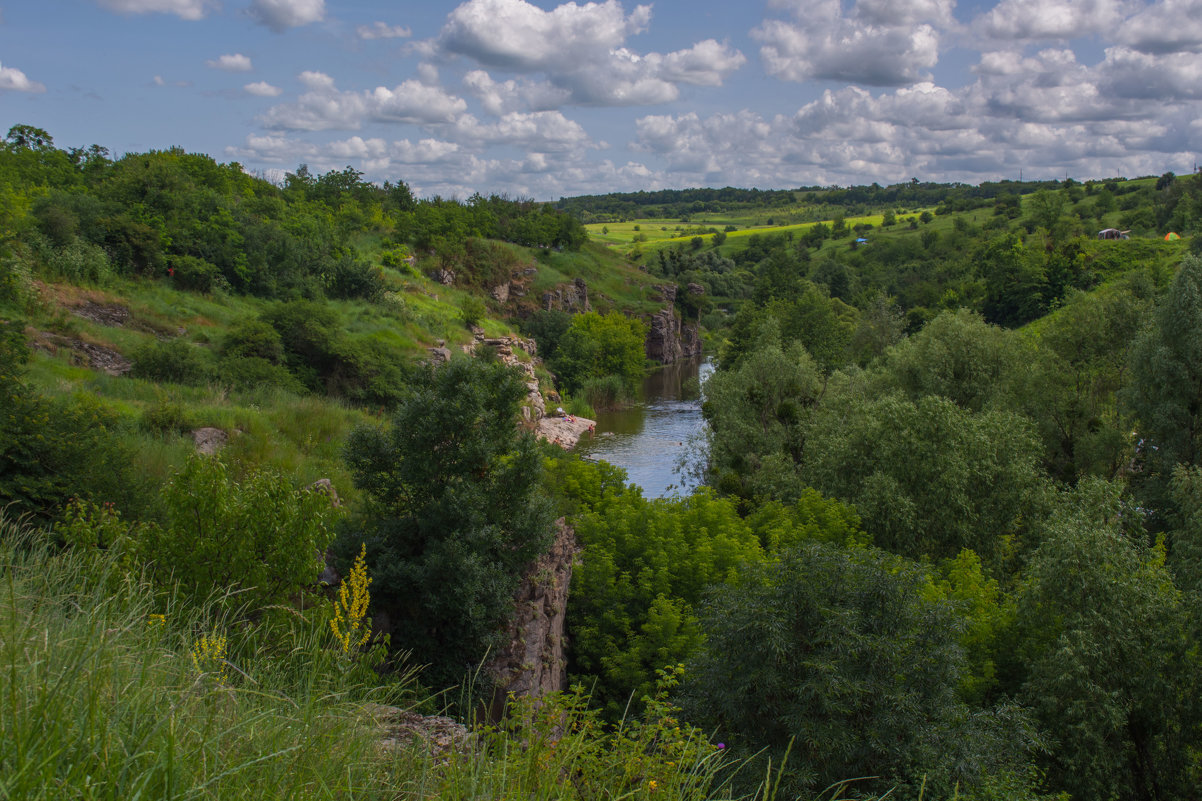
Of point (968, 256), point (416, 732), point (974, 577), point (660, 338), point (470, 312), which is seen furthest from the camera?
point (968, 256)

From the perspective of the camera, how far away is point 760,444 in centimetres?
3441

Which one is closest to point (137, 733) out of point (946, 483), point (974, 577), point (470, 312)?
point (974, 577)

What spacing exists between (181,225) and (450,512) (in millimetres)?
33549

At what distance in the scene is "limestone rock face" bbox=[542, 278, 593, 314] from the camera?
80.2 metres

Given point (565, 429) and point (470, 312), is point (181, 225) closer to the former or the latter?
point (470, 312)

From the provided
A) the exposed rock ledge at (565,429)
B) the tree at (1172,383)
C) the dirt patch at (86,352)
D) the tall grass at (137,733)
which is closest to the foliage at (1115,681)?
the tree at (1172,383)

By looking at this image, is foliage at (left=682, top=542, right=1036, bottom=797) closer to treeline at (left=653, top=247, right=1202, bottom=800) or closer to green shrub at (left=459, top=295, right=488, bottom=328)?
treeline at (left=653, top=247, right=1202, bottom=800)

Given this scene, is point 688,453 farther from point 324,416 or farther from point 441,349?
point 324,416

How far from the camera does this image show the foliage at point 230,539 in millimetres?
8586

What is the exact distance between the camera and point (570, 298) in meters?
83.4

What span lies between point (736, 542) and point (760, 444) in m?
12.8

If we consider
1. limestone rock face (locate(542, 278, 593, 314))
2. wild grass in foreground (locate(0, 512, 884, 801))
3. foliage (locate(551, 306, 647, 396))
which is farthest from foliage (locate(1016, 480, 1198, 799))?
limestone rock face (locate(542, 278, 593, 314))

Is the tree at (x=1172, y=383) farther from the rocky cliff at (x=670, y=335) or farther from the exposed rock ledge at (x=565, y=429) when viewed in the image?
the rocky cliff at (x=670, y=335)

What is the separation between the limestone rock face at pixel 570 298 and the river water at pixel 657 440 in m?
13.4
